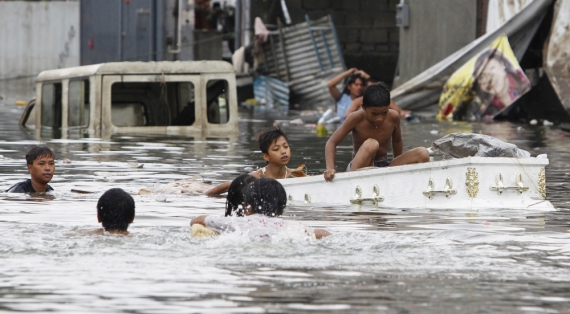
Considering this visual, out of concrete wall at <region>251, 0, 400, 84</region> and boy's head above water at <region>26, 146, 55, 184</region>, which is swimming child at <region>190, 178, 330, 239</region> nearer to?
boy's head above water at <region>26, 146, 55, 184</region>

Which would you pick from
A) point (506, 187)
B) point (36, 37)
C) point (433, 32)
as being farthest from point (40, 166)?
point (36, 37)

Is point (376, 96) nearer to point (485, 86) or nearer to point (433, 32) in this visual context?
point (485, 86)

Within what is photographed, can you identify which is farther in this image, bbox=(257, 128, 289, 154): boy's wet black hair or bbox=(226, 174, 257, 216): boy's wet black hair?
bbox=(257, 128, 289, 154): boy's wet black hair

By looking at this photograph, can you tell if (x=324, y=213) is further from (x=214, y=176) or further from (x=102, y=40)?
(x=102, y=40)

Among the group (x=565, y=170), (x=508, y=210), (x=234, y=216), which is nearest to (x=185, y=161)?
(x=565, y=170)

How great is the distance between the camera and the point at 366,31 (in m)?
31.5

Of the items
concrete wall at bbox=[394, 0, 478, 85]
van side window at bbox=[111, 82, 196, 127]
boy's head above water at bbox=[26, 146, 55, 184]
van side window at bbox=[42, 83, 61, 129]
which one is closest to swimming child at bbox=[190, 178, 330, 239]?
boy's head above water at bbox=[26, 146, 55, 184]

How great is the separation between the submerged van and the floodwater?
298 inches

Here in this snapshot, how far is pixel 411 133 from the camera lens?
19312 mm

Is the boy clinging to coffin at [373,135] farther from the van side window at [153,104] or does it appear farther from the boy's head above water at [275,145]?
the van side window at [153,104]

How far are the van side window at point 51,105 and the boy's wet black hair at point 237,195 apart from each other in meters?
13.0

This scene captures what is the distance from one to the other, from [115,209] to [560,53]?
15686 mm

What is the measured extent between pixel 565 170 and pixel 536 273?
22.5ft

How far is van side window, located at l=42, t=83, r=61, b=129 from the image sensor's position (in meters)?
20.4
